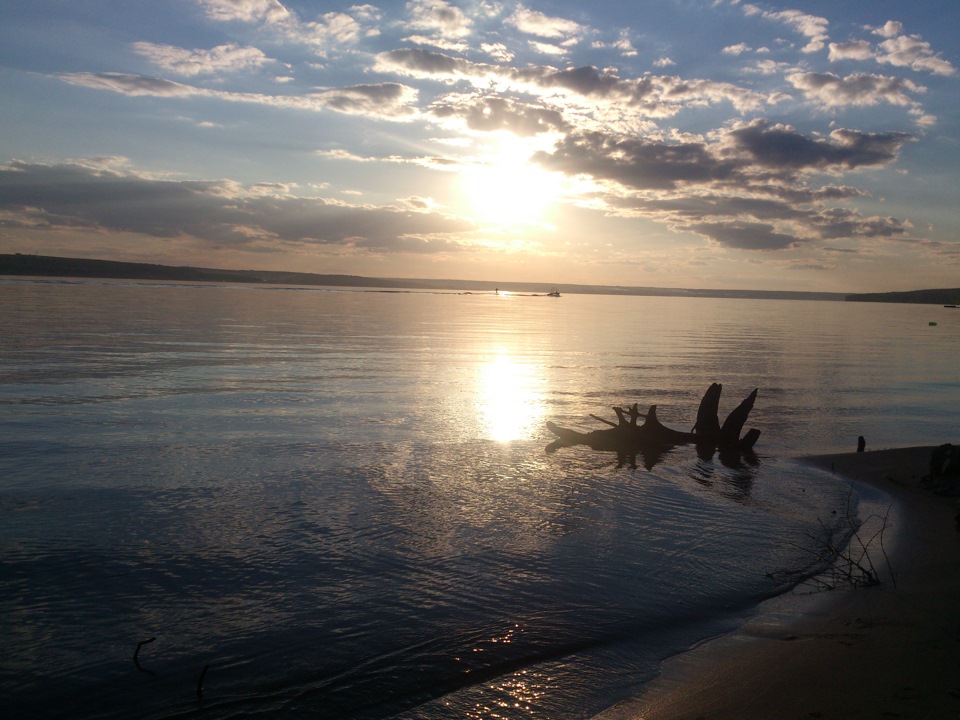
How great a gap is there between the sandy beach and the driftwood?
738cm

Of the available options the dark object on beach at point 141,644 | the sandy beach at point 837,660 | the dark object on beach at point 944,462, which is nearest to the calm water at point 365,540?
the dark object on beach at point 141,644

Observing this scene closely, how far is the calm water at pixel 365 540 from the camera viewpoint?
638 centimetres

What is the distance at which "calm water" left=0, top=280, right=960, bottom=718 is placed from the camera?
638cm

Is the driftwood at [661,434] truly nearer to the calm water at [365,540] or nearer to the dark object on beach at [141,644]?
the calm water at [365,540]

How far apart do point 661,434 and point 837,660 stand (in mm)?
10814

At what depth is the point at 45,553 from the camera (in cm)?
878

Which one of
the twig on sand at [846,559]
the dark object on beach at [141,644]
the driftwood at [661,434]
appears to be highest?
the driftwood at [661,434]

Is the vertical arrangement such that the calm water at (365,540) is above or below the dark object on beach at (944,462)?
below

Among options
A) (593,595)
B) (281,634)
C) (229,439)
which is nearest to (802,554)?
(593,595)

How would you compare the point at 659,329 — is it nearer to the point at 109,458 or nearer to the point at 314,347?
the point at 314,347

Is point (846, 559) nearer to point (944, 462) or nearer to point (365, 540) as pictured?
point (365, 540)

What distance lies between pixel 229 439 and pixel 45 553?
6515 mm

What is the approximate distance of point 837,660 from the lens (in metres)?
6.42

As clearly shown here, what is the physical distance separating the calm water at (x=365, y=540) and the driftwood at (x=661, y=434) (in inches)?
25.7
